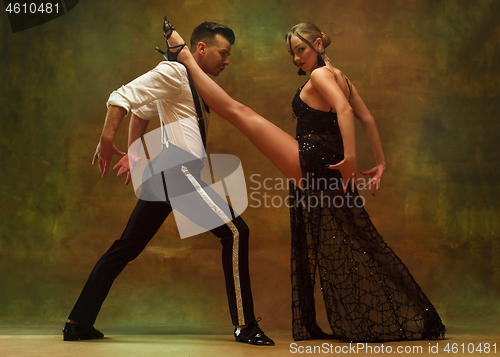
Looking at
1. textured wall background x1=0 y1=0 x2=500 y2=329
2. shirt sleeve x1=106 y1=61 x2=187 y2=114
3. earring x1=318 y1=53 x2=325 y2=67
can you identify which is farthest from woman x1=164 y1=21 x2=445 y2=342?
textured wall background x1=0 y1=0 x2=500 y2=329

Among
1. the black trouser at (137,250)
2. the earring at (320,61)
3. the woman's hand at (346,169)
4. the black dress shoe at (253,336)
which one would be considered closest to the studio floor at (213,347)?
the black dress shoe at (253,336)

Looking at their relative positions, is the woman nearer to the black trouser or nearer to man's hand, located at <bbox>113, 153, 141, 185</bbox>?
the black trouser

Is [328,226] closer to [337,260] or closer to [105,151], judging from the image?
[337,260]

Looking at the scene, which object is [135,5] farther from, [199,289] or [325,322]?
[325,322]

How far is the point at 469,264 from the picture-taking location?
3.39 m

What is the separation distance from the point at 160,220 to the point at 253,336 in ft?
2.34

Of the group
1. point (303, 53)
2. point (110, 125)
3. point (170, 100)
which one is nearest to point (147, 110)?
point (170, 100)

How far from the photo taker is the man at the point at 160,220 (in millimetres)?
2146

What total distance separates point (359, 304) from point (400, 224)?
4.54ft

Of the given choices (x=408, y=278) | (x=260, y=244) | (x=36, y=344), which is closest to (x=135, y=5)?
(x=260, y=244)

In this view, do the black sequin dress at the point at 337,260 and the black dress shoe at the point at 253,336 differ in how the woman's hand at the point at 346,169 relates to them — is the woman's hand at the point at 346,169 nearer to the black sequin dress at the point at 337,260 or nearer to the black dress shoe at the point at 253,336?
the black sequin dress at the point at 337,260

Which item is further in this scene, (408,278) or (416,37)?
(416,37)

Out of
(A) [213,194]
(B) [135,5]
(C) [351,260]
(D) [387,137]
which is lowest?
(C) [351,260]

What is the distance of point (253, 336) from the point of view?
2.12 meters
